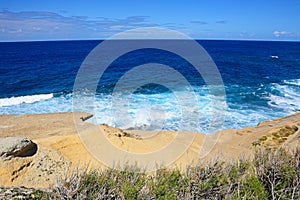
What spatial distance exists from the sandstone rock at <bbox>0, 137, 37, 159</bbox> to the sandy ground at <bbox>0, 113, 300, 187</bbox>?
217 mm

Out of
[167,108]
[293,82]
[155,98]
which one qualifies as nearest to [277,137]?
[167,108]

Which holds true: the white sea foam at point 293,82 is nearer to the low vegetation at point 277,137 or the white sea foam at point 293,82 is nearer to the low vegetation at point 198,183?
the low vegetation at point 277,137

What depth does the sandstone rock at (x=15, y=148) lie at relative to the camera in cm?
954

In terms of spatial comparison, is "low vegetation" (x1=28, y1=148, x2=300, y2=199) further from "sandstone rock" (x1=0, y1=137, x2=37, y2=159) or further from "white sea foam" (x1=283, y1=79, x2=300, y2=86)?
"white sea foam" (x1=283, y1=79, x2=300, y2=86)

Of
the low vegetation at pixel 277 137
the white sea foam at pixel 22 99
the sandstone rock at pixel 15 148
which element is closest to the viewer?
the sandstone rock at pixel 15 148

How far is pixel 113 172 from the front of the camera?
605 centimetres

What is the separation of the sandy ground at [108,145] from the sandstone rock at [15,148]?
0.22m

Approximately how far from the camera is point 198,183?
5.88m

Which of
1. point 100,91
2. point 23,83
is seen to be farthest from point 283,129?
point 23,83

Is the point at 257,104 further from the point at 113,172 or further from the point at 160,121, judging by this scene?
the point at 113,172

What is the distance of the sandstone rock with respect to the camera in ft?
31.3

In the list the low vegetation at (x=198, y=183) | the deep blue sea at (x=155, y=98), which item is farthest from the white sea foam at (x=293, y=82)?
the low vegetation at (x=198, y=183)

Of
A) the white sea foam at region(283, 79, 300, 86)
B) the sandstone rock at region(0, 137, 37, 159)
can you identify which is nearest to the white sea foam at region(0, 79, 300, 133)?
the white sea foam at region(283, 79, 300, 86)

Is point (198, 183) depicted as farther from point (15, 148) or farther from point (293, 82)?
point (293, 82)
